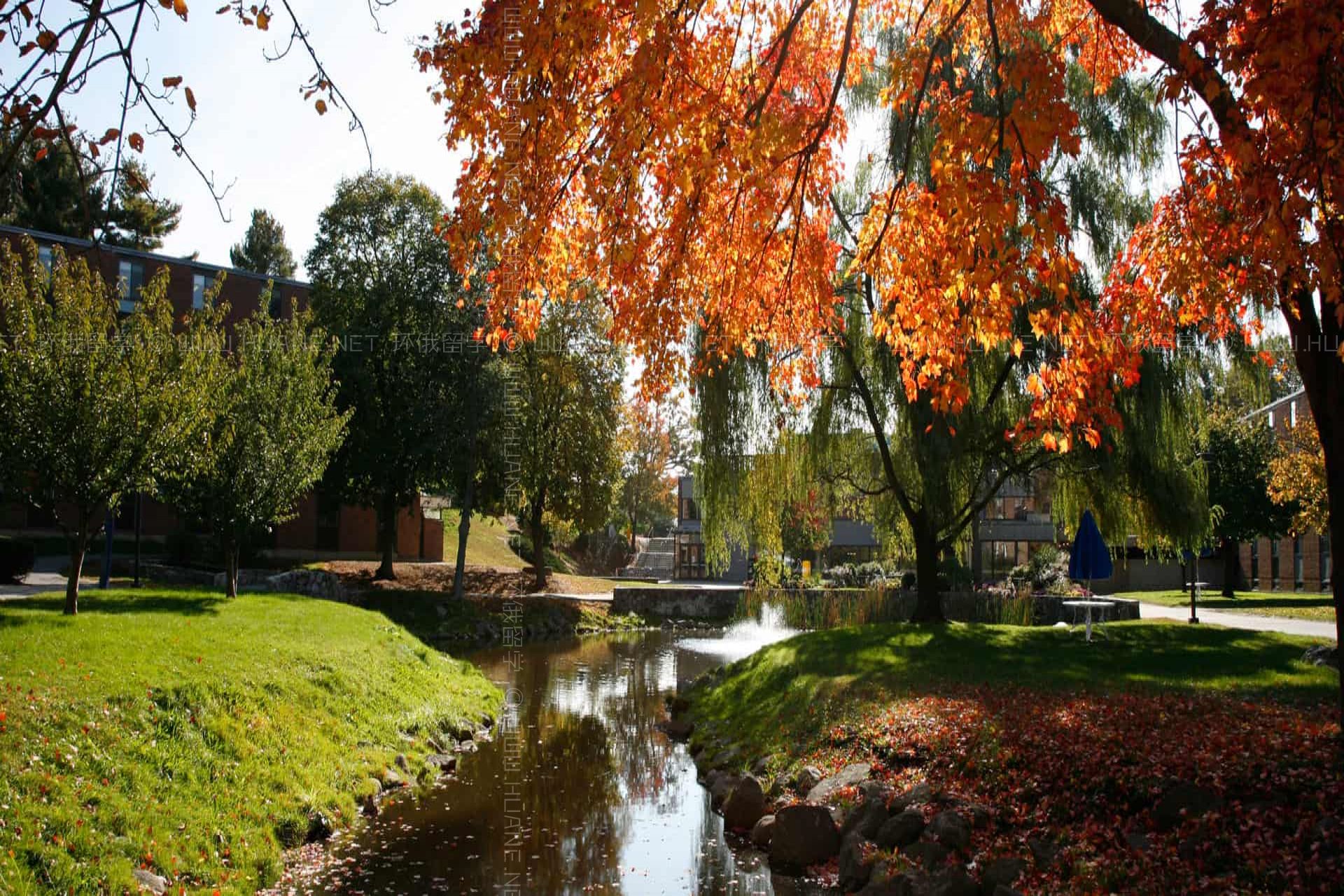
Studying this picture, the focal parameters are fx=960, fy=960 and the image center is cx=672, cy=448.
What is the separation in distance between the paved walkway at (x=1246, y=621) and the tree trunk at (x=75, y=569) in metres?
18.2

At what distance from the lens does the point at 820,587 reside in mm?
32406

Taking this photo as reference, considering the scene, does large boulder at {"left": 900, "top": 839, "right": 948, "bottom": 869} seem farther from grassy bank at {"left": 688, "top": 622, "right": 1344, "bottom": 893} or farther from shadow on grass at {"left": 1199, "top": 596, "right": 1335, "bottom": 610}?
shadow on grass at {"left": 1199, "top": 596, "right": 1335, "bottom": 610}

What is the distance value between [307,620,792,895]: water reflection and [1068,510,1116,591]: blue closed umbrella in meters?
7.75

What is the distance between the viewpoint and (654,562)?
52.2 m

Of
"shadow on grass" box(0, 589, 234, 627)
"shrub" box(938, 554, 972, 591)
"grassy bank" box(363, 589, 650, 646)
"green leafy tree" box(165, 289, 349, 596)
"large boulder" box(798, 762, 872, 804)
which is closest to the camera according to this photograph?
"large boulder" box(798, 762, 872, 804)

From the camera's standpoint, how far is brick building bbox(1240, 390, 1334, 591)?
38.2 metres

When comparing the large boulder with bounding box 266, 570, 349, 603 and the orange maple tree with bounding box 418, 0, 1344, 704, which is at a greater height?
the orange maple tree with bounding box 418, 0, 1344, 704

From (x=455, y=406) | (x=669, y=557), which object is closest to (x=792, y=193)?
(x=455, y=406)

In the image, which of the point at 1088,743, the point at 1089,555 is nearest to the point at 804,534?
the point at 1089,555

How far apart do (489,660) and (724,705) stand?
1003 centimetres

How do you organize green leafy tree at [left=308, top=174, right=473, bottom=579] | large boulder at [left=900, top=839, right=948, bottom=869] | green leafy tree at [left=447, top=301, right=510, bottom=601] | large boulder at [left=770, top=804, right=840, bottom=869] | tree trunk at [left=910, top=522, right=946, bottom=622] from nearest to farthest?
large boulder at [left=900, top=839, right=948, bottom=869]
large boulder at [left=770, top=804, right=840, bottom=869]
tree trunk at [left=910, top=522, right=946, bottom=622]
green leafy tree at [left=447, top=301, right=510, bottom=601]
green leafy tree at [left=308, top=174, right=473, bottom=579]

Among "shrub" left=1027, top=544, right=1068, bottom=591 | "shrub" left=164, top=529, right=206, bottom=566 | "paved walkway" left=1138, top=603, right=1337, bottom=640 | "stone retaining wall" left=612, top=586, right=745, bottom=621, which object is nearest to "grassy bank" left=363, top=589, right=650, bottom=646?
"stone retaining wall" left=612, top=586, right=745, bottom=621

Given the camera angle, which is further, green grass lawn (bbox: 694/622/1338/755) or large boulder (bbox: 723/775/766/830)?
green grass lawn (bbox: 694/622/1338/755)

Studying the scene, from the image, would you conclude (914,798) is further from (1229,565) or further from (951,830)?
(1229,565)
